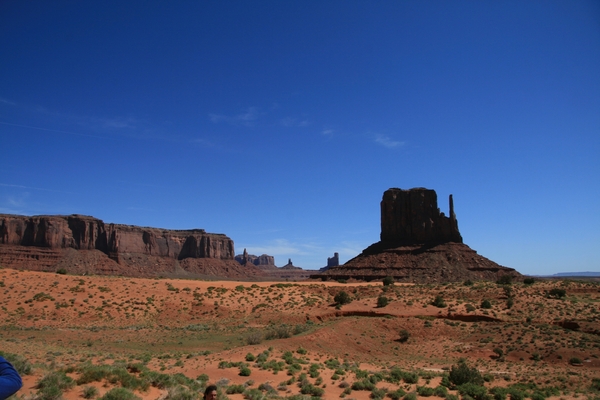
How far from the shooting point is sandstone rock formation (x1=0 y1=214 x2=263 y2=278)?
110 metres

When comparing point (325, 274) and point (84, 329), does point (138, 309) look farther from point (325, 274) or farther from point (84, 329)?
point (325, 274)

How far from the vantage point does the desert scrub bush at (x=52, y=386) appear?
30.5 feet

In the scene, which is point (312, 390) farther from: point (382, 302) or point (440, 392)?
point (382, 302)

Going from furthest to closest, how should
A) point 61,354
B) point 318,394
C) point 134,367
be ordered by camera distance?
1. point 61,354
2. point 318,394
3. point 134,367

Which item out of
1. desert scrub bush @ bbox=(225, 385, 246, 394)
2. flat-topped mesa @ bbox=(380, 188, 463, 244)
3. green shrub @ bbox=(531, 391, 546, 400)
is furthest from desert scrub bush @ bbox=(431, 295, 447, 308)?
flat-topped mesa @ bbox=(380, 188, 463, 244)

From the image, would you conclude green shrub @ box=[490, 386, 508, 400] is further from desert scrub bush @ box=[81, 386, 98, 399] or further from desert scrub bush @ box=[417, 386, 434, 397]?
desert scrub bush @ box=[81, 386, 98, 399]

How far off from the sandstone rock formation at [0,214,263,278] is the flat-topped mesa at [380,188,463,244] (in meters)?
70.3

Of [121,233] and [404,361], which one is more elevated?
[121,233]

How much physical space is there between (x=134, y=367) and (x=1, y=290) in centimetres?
3474

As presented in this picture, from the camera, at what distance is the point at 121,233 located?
133 meters

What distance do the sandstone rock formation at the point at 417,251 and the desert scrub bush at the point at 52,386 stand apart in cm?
6260

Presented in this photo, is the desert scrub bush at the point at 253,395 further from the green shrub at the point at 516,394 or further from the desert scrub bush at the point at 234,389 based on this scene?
the green shrub at the point at 516,394

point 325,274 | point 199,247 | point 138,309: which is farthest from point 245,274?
point 138,309

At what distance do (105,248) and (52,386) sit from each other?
128536 mm
